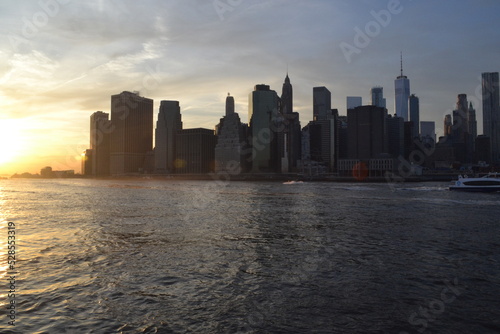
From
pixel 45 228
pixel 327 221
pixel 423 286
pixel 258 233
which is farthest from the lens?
pixel 327 221

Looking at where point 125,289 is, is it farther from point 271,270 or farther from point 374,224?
point 374,224

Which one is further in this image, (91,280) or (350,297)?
(91,280)

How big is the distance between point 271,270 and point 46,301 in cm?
1255

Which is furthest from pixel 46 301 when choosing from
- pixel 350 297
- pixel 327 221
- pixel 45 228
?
pixel 327 221

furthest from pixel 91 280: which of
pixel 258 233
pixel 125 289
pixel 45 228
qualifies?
pixel 45 228

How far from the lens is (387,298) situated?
18078mm

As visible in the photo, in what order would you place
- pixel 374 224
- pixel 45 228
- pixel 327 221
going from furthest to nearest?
pixel 327 221 < pixel 374 224 < pixel 45 228

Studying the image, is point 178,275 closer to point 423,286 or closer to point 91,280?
point 91,280

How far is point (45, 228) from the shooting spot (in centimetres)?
4278

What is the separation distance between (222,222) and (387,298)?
32.5 meters

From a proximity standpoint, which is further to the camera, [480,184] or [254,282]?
Answer: [480,184]

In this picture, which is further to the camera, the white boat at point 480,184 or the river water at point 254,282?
the white boat at point 480,184

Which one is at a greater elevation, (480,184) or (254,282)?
(480,184)

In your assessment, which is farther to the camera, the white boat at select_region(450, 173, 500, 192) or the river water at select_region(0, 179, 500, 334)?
the white boat at select_region(450, 173, 500, 192)
